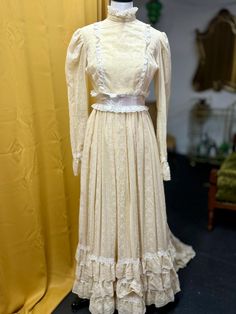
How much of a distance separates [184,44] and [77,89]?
259cm

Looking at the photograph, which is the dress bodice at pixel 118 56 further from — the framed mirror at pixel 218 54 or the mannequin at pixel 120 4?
the framed mirror at pixel 218 54

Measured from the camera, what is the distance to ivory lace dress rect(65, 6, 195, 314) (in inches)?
53.7

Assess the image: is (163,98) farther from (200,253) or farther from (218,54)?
(218,54)

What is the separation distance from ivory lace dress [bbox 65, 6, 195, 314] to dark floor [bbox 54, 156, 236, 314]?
0.25 m

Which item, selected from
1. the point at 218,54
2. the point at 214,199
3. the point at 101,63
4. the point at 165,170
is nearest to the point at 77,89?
the point at 101,63

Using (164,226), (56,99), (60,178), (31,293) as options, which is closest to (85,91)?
(56,99)

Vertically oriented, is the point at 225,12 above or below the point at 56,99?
above

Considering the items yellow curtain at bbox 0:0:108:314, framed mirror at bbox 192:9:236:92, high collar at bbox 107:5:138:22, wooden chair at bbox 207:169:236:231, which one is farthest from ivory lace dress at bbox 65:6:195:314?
framed mirror at bbox 192:9:236:92

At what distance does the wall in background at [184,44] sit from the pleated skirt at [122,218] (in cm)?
241

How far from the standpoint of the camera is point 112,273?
1.52 metres

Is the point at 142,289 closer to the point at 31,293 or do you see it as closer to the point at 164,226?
the point at 164,226

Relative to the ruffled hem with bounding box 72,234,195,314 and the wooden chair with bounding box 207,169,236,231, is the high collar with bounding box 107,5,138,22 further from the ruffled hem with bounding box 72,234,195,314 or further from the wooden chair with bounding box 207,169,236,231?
the wooden chair with bounding box 207,169,236,231

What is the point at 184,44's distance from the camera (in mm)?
3688

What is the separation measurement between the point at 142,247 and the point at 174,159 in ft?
8.09
